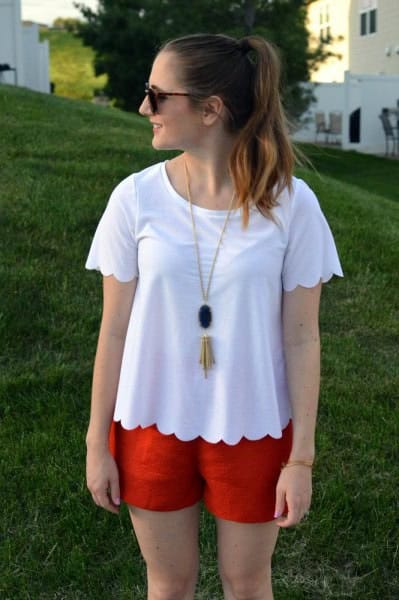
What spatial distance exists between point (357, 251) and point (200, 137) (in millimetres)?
4529

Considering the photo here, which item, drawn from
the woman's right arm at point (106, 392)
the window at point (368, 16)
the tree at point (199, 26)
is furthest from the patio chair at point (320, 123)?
the woman's right arm at point (106, 392)

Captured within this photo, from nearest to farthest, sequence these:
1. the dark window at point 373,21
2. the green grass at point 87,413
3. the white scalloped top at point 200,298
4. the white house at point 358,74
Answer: the white scalloped top at point 200,298
the green grass at point 87,413
the white house at point 358,74
the dark window at point 373,21

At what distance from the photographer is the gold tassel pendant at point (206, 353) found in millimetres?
1817

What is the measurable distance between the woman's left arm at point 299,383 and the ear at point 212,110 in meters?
0.43

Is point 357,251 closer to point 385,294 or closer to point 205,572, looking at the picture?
point 385,294

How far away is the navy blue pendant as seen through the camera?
181cm

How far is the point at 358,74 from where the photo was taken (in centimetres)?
2414

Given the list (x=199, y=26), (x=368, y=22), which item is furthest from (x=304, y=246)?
(x=368, y=22)

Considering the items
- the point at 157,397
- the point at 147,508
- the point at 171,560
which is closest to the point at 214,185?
the point at 157,397

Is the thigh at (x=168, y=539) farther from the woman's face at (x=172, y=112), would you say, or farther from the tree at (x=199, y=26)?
the tree at (x=199, y=26)

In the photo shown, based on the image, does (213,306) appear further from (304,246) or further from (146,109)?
(146,109)

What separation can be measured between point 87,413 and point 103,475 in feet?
6.28

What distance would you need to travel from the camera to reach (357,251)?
20.4 ft

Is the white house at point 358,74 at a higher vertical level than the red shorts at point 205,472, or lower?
higher
